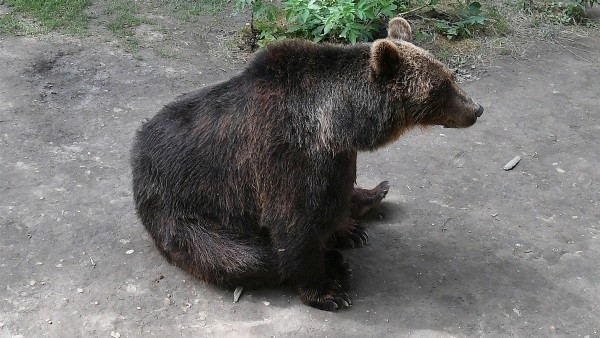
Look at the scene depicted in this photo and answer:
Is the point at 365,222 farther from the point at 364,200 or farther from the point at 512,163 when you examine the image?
the point at 512,163

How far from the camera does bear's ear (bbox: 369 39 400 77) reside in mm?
5031

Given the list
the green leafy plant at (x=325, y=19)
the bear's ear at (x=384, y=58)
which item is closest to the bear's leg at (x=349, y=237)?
the bear's ear at (x=384, y=58)

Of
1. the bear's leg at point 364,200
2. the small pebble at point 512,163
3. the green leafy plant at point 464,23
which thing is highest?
the green leafy plant at point 464,23

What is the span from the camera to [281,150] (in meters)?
5.27

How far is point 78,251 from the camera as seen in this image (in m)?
6.08

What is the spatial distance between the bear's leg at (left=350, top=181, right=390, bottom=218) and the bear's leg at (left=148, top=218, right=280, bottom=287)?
3.99 feet

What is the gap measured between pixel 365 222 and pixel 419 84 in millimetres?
1847

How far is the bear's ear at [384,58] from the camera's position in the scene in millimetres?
5031

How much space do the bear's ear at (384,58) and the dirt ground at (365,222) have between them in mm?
1785

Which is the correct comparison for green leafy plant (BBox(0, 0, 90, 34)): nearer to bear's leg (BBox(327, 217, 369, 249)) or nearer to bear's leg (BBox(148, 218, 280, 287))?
bear's leg (BBox(148, 218, 280, 287))

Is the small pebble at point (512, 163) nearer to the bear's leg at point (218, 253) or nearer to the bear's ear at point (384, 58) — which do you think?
the bear's ear at point (384, 58)

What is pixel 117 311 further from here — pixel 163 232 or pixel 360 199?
pixel 360 199

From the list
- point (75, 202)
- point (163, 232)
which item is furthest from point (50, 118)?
point (163, 232)

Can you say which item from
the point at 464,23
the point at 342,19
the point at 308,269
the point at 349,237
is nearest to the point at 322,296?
the point at 308,269
